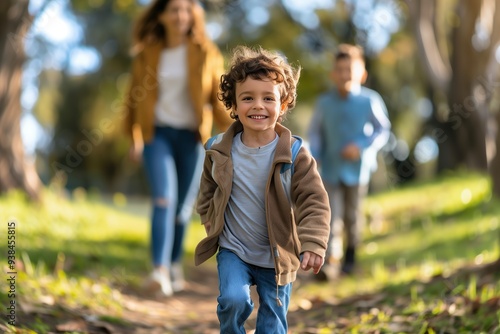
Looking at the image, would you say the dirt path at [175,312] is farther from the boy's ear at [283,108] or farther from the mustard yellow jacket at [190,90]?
the boy's ear at [283,108]

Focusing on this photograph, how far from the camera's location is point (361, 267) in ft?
24.8

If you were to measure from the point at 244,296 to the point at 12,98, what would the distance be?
6742 millimetres

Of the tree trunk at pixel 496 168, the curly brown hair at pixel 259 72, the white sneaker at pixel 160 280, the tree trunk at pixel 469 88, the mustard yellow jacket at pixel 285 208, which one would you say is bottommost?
the mustard yellow jacket at pixel 285 208

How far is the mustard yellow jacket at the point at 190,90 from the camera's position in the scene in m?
5.77

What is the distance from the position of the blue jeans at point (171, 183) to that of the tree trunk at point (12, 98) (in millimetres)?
3581

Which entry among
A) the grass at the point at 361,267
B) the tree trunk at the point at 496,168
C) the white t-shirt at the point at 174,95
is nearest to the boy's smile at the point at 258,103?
the grass at the point at 361,267

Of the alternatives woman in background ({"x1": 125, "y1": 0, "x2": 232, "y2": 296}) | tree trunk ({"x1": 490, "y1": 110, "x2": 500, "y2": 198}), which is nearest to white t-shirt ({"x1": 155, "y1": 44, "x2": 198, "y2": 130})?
woman in background ({"x1": 125, "y1": 0, "x2": 232, "y2": 296})

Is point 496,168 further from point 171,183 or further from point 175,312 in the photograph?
point 175,312

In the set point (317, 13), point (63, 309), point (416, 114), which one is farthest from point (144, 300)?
point (416, 114)

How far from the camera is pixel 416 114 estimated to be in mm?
23547

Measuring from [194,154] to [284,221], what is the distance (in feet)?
8.87

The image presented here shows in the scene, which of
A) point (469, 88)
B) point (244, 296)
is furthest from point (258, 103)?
point (469, 88)

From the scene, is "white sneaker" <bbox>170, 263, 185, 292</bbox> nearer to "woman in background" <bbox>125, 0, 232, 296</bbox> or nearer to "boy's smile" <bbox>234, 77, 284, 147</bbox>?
"woman in background" <bbox>125, 0, 232, 296</bbox>

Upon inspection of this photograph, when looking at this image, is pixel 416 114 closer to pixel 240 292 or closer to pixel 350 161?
pixel 350 161
